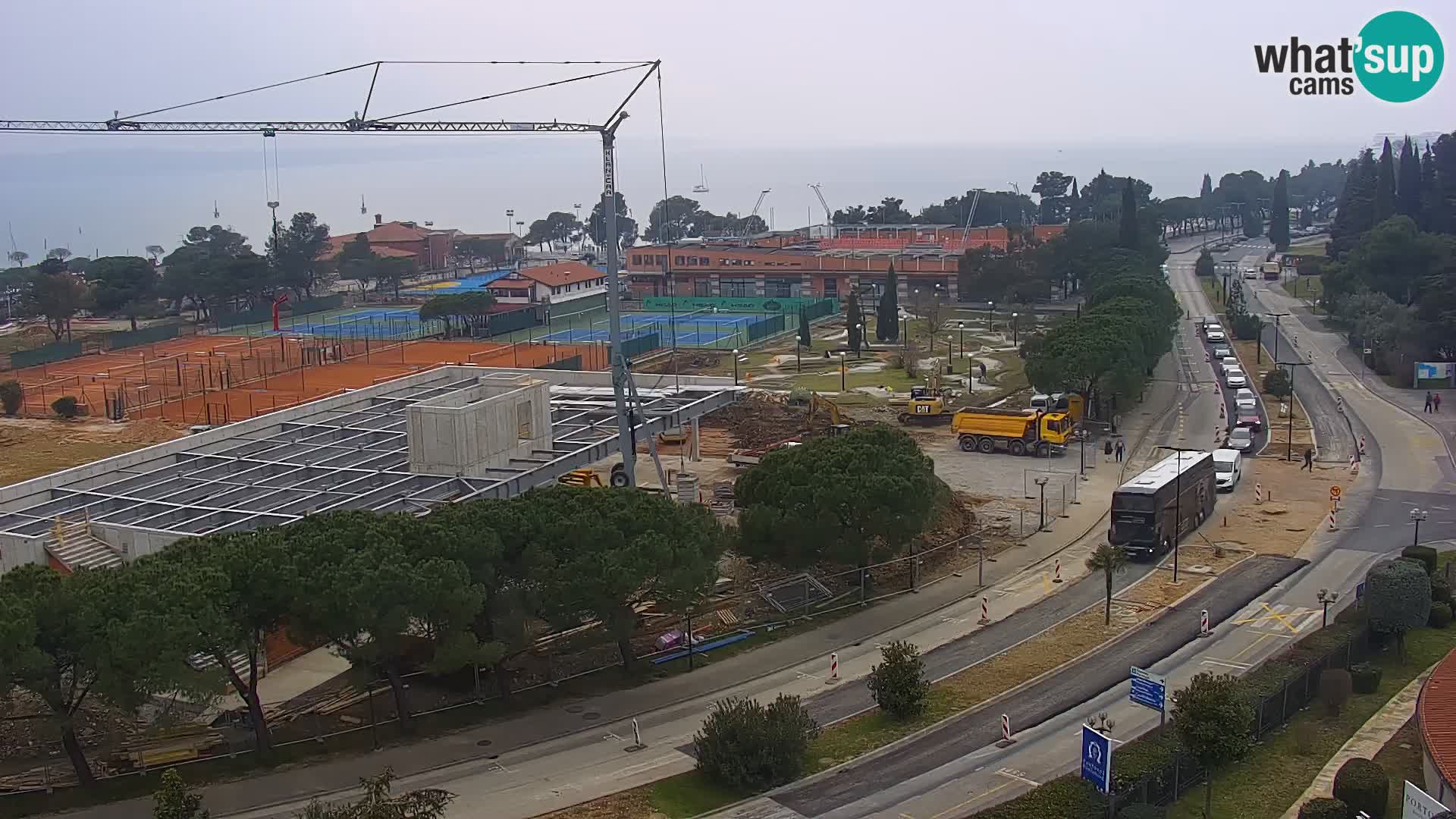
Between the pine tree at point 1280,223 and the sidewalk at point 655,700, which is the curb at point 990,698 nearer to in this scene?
the sidewalk at point 655,700

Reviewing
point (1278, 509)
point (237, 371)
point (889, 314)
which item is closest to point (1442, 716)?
point (1278, 509)

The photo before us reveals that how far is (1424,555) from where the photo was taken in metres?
28.1

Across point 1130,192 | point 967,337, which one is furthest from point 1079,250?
point 967,337

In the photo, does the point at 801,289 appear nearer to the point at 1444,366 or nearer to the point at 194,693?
the point at 1444,366

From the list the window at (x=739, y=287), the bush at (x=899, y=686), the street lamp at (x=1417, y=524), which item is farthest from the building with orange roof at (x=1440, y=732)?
the window at (x=739, y=287)

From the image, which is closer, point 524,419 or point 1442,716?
point 1442,716

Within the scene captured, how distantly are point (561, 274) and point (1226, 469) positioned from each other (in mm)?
61641

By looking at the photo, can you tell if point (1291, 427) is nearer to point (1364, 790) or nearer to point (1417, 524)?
point (1417, 524)

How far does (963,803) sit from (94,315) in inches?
3621

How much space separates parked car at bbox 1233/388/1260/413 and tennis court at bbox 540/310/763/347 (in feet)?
95.5

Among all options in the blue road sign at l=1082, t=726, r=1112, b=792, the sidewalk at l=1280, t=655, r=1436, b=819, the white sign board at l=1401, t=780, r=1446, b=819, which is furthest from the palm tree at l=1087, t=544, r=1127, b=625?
the white sign board at l=1401, t=780, r=1446, b=819

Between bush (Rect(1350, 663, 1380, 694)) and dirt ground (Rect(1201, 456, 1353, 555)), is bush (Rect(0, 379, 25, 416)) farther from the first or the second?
bush (Rect(1350, 663, 1380, 694))

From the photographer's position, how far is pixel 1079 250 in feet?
281

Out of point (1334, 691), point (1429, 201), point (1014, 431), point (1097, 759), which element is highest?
point (1429, 201)
